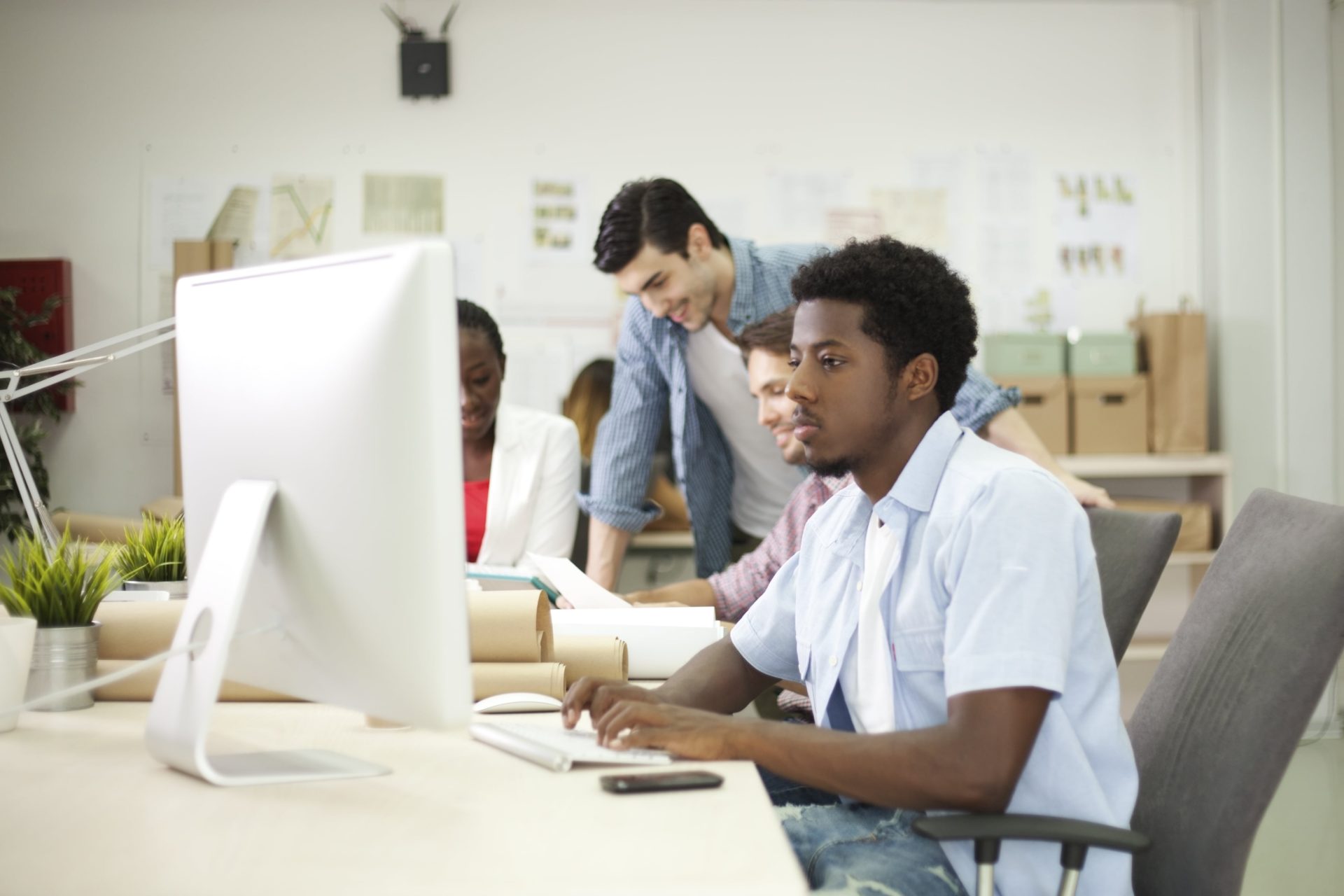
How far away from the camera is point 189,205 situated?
3.83m

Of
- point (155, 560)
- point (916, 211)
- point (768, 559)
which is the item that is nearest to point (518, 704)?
point (155, 560)

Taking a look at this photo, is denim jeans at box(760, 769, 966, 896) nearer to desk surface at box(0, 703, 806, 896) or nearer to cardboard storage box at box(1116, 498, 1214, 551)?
desk surface at box(0, 703, 806, 896)

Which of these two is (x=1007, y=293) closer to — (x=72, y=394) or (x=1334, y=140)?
(x=1334, y=140)

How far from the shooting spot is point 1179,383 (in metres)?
3.59

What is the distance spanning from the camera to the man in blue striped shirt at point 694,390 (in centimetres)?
243

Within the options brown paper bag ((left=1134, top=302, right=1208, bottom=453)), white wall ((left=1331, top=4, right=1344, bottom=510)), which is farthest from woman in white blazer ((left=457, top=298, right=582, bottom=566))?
white wall ((left=1331, top=4, right=1344, bottom=510))

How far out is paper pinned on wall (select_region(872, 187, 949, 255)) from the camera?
3.90 metres

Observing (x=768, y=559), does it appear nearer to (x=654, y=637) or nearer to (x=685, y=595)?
(x=685, y=595)

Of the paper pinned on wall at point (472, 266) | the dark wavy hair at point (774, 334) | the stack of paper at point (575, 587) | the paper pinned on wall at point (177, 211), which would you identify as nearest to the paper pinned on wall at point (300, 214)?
the paper pinned on wall at point (177, 211)

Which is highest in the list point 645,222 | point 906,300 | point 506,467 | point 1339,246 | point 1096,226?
point 1096,226

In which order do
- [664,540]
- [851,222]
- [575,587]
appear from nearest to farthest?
[575,587] < [664,540] < [851,222]

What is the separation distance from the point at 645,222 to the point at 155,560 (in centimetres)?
123

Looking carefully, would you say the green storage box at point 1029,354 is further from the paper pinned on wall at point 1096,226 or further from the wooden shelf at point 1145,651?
the wooden shelf at point 1145,651

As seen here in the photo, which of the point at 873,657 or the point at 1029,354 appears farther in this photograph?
the point at 1029,354
